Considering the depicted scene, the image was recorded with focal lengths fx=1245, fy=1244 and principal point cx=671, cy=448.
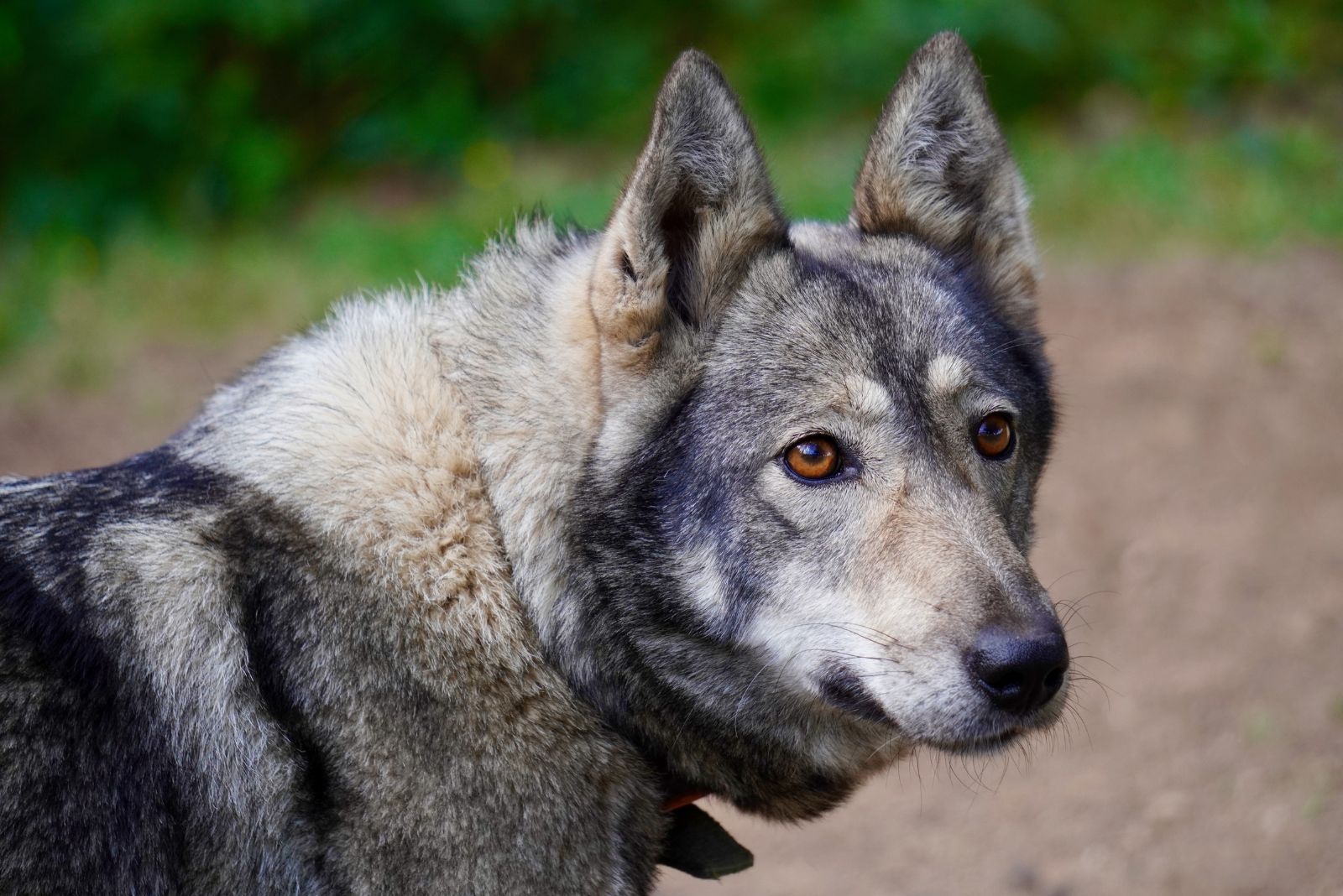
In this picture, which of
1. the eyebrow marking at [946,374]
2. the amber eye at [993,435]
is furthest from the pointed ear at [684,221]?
the amber eye at [993,435]

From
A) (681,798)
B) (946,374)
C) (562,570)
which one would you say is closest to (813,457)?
(946,374)

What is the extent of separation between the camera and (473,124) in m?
11.0

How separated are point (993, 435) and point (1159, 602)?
3039 mm

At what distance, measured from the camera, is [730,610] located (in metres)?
2.95

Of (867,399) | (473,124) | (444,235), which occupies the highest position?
(473,124)

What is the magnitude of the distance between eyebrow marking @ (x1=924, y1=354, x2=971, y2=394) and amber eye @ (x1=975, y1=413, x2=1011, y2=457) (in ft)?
0.45

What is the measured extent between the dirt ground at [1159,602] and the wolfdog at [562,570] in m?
0.86

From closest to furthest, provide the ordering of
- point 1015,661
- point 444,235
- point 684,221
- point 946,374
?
point 1015,661
point 946,374
point 684,221
point 444,235

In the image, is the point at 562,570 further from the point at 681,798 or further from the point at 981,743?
the point at 981,743

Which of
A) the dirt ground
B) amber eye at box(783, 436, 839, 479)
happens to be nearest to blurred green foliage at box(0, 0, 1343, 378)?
the dirt ground

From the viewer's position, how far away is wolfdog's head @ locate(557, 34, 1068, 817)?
2.79 metres

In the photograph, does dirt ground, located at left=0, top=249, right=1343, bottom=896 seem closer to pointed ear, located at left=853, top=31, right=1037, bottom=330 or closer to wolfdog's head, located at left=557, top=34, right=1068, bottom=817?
wolfdog's head, located at left=557, top=34, right=1068, bottom=817

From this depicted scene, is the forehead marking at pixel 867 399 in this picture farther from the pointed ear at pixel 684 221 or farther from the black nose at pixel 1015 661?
the black nose at pixel 1015 661

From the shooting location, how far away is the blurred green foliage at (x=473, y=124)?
28.8 ft
